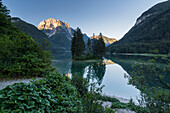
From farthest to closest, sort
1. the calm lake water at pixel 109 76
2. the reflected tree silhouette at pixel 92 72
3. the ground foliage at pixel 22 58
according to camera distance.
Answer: the reflected tree silhouette at pixel 92 72, the calm lake water at pixel 109 76, the ground foliage at pixel 22 58

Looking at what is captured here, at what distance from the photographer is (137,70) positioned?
181 inches

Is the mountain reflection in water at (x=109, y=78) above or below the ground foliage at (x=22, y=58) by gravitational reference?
below

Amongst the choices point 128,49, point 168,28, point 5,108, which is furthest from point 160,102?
point 168,28

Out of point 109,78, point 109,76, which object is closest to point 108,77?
point 109,78

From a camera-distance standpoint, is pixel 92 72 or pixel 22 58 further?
pixel 92 72

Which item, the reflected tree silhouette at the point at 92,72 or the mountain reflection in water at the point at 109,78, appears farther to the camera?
the reflected tree silhouette at the point at 92,72

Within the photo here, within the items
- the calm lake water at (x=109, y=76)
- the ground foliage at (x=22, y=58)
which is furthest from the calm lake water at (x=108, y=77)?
the ground foliage at (x=22, y=58)

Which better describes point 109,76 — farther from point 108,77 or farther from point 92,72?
point 92,72

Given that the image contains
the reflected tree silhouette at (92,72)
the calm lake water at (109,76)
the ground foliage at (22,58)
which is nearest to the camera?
the ground foliage at (22,58)

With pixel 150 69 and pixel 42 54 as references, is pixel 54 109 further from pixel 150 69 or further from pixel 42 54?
pixel 42 54

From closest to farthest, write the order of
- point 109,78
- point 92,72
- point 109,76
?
point 109,78, point 109,76, point 92,72

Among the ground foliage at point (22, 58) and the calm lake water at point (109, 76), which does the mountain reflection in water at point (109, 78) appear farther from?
the ground foliage at point (22, 58)

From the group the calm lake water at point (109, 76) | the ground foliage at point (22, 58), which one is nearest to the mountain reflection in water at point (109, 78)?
the calm lake water at point (109, 76)

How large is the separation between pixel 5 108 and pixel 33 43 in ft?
22.0
